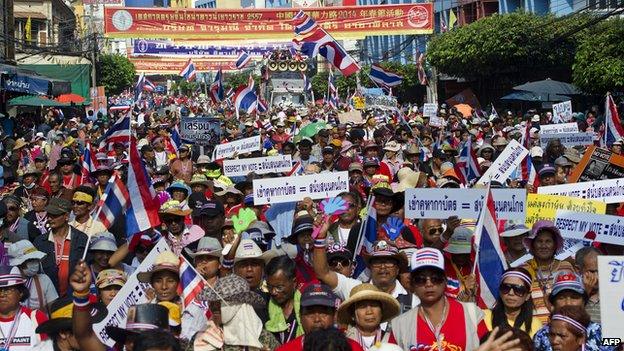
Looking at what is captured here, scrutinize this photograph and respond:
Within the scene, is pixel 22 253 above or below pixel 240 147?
below

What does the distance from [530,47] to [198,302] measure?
3424 cm

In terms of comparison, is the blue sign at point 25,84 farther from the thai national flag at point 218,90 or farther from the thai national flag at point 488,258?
the thai national flag at point 488,258

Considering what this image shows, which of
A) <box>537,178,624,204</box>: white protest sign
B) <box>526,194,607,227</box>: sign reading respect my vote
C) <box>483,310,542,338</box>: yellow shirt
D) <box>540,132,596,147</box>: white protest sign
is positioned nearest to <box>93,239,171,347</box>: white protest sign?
<box>483,310,542,338</box>: yellow shirt

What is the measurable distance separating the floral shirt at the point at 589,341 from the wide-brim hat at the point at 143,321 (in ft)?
5.85

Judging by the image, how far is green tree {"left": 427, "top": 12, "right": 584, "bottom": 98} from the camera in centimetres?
3903

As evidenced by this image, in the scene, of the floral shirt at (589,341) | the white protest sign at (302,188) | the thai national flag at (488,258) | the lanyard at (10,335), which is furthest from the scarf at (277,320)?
the white protest sign at (302,188)

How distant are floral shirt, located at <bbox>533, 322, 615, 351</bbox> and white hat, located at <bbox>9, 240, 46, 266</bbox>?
376cm

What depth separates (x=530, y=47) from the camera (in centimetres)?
3944

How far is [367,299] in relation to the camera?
5.89 metres

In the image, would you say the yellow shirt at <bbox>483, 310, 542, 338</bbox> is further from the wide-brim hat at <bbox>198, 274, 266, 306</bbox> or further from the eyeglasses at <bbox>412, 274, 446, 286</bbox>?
the wide-brim hat at <bbox>198, 274, 266, 306</bbox>

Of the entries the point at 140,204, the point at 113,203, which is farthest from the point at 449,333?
the point at 113,203

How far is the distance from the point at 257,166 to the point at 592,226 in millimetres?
5990

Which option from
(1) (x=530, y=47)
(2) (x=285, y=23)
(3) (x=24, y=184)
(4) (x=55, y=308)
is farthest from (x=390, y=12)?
(4) (x=55, y=308)

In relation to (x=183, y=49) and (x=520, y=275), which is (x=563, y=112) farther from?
(x=183, y=49)
